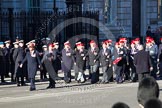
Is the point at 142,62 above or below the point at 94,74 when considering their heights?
above

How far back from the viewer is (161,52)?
882 inches

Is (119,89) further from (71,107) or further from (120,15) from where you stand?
(120,15)

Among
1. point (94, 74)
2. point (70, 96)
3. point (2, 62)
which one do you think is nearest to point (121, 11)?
point (94, 74)

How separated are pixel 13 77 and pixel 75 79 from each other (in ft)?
7.91

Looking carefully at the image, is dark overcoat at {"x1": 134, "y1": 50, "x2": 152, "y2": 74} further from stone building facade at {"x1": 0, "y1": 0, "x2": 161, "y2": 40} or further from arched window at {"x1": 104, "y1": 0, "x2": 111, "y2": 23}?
arched window at {"x1": 104, "y1": 0, "x2": 111, "y2": 23}

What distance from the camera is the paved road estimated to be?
14227 mm

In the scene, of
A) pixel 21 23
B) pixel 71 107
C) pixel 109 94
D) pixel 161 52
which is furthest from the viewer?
pixel 21 23

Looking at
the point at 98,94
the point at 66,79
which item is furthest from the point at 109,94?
the point at 66,79

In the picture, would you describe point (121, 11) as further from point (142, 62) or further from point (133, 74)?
point (142, 62)

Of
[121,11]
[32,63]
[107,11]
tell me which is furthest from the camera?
[121,11]

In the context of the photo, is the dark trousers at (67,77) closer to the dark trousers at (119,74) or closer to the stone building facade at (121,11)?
the dark trousers at (119,74)

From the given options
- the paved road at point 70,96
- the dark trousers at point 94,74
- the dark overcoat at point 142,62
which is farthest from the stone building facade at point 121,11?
the dark overcoat at point 142,62

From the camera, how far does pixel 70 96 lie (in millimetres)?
16156

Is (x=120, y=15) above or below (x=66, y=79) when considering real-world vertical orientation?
above
